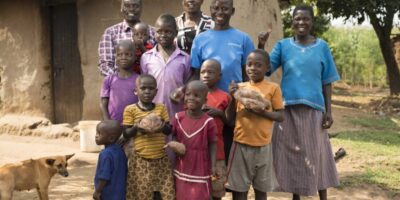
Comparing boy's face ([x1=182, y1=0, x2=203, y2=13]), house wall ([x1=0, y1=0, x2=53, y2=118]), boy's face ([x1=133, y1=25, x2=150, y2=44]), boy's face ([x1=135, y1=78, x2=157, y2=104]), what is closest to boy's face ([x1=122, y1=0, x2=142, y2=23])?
boy's face ([x1=133, y1=25, x2=150, y2=44])

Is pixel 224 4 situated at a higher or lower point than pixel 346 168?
higher

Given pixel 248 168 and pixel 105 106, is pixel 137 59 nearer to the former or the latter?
pixel 105 106

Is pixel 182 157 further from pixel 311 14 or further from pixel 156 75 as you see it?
pixel 311 14

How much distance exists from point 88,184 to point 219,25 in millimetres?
2473

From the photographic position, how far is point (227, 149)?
371cm

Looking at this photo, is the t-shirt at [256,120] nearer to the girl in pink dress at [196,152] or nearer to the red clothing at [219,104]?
the red clothing at [219,104]

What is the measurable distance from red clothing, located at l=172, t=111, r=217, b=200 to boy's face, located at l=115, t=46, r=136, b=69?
1.81 ft

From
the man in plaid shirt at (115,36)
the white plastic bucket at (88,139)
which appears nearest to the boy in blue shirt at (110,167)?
the man in plaid shirt at (115,36)

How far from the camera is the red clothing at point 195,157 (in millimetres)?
3332

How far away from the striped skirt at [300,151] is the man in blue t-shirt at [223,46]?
61cm

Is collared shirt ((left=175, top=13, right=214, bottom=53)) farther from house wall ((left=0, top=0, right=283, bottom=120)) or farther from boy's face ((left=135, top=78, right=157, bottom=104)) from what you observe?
house wall ((left=0, top=0, right=283, bottom=120))

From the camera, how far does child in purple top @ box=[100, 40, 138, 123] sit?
3.55 metres

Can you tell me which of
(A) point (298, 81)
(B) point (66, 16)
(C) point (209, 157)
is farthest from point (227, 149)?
(B) point (66, 16)

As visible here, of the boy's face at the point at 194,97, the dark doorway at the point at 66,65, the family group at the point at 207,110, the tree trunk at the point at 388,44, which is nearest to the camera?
the boy's face at the point at 194,97
